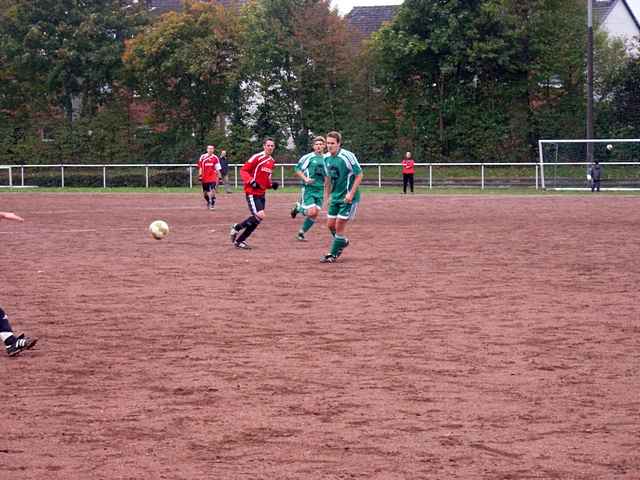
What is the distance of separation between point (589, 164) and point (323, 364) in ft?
127

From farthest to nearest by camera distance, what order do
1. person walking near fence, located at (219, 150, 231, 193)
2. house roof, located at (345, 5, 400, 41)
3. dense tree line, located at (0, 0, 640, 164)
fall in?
house roof, located at (345, 5, 400, 41)
dense tree line, located at (0, 0, 640, 164)
person walking near fence, located at (219, 150, 231, 193)

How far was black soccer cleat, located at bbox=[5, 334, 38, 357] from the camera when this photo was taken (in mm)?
9180

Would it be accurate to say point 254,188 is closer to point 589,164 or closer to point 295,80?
point 589,164

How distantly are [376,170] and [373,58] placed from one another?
7.60 m

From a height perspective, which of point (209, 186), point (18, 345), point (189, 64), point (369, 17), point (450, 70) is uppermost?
point (369, 17)

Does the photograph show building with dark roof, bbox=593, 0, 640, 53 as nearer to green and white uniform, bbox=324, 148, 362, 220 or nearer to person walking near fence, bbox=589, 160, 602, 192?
person walking near fence, bbox=589, 160, 602, 192

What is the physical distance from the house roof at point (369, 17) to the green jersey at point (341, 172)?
5888cm

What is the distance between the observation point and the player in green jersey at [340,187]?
16.7 metres

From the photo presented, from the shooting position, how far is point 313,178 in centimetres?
2203

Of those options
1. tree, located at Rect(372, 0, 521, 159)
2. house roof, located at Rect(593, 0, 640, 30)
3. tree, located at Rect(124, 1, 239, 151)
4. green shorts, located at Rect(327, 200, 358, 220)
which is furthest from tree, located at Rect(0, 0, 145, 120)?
green shorts, located at Rect(327, 200, 358, 220)

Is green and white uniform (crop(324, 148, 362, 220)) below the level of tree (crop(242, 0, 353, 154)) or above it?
below

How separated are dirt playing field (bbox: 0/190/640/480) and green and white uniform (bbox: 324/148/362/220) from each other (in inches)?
30.1

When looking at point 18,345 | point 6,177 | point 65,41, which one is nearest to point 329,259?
point 18,345

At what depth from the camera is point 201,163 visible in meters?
32.7
